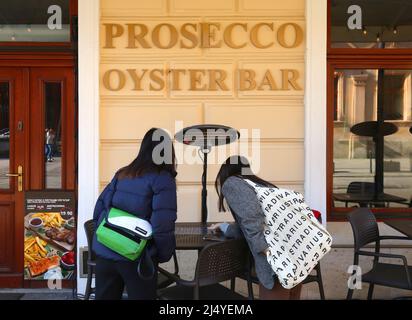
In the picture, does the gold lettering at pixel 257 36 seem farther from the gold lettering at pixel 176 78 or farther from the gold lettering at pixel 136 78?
the gold lettering at pixel 136 78

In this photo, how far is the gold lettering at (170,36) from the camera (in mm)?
5242

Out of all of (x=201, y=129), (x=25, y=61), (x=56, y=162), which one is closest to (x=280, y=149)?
(x=201, y=129)

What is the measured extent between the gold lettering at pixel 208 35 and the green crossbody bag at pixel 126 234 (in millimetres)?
2632

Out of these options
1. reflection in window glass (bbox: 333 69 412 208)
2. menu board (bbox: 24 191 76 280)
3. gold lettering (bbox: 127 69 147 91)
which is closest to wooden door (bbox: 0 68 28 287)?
menu board (bbox: 24 191 76 280)

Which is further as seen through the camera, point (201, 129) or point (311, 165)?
point (311, 165)

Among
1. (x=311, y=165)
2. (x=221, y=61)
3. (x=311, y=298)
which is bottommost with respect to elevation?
(x=311, y=298)

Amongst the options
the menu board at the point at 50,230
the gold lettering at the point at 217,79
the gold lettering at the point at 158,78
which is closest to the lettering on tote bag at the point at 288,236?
the gold lettering at the point at 217,79

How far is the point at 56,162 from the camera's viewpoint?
545cm

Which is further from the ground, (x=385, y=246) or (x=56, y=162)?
(x=56, y=162)

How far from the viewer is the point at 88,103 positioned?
17.0 ft

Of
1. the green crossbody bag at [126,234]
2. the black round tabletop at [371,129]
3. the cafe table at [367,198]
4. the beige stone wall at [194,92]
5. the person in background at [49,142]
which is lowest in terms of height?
the cafe table at [367,198]

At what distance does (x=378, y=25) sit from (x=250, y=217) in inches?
130

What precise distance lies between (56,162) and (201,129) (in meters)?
1.73
